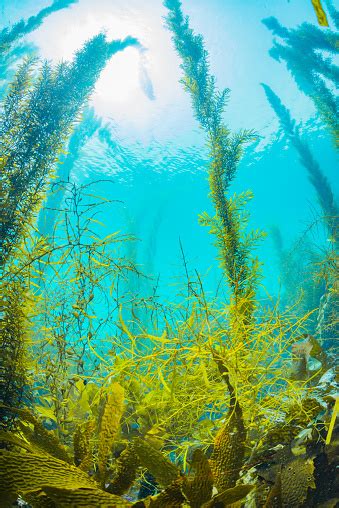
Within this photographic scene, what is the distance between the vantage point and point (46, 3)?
1213 centimetres

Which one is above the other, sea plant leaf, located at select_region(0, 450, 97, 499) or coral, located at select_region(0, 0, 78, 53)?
coral, located at select_region(0, 0, 78, 53)

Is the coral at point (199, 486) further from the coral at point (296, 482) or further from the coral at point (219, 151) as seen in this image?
the coral at point (219, 151)

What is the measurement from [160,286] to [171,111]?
14533 millimetres

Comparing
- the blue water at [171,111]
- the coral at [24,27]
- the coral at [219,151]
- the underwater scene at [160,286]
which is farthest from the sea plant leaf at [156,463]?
the coral at [24,27]

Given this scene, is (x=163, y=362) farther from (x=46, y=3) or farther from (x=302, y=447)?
(x=46, y=3)

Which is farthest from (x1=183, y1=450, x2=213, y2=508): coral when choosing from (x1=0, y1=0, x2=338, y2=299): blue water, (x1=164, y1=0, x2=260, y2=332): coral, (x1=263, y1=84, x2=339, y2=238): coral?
(x1=263, y1=84, x2=339, y2=238): coral

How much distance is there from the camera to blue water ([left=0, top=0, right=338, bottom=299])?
14.0 meters

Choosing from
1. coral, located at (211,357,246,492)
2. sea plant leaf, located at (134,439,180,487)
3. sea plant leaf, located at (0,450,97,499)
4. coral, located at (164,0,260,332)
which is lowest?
coral, located at (211,357,246,492)

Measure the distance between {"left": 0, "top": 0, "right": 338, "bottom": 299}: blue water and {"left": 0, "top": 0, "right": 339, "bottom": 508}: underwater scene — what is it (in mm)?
119

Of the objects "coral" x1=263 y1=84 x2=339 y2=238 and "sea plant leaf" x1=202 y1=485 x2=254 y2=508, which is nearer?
"sea plant leaf" x1=202 y1=485 x2=254 y2=508

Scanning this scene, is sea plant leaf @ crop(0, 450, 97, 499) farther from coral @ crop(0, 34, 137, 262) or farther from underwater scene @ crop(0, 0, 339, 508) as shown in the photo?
coral @ crop(0, 34, 137, 262)

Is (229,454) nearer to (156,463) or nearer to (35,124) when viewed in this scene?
(156,463)

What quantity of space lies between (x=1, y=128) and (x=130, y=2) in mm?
14307

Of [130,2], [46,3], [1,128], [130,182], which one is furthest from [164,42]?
[1,128]
